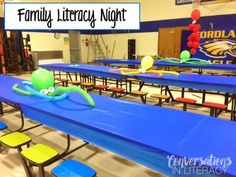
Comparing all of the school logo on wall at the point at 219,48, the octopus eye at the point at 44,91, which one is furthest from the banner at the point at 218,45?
the octopus eye at the point at 44,91

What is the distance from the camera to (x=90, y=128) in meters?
1.42

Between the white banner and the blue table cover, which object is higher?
the white banner

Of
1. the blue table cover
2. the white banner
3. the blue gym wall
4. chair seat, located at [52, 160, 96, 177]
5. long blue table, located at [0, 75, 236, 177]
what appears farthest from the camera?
the blue gym wall

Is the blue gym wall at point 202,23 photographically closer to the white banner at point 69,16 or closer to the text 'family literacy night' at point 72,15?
the white banner at point 69,16

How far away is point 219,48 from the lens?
26.7ft

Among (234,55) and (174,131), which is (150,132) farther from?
(234,55)

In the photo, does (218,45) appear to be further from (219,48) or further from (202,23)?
(202,23)

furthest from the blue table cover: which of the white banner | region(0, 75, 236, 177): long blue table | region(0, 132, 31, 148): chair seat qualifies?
region(0, 132, 31, 148): chair seat

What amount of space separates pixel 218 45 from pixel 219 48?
123mm

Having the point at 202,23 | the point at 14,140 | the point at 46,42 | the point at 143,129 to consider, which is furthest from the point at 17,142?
the point at 46,42

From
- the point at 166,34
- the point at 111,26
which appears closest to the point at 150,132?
the point at 111,26

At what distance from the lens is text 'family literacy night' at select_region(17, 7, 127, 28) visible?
446 cm

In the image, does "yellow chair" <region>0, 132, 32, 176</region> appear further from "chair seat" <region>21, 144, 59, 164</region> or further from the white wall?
the white wall

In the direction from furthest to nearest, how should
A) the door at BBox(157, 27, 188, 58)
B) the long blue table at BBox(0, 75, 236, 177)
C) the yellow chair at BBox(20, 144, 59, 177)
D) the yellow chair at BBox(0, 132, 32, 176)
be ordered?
the door at BBox(157, 27, 188, 58), the yellow chair at BBox(0, 132, 32, 176), the yellow chair at BBox(20, 144, 59, 177), the long blue table at BBox(0, 75, 236, 177)
